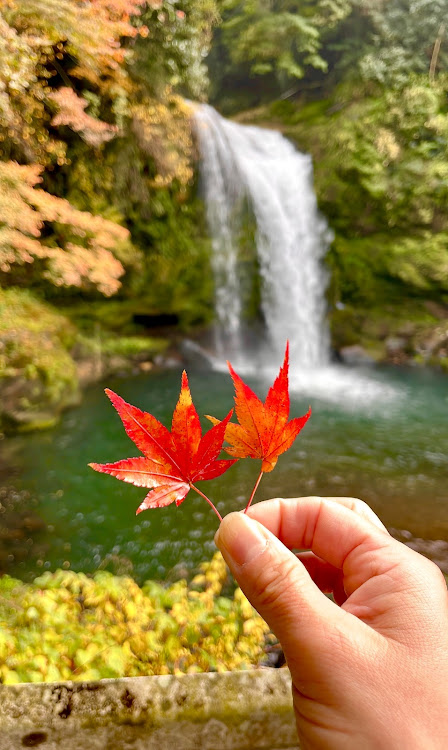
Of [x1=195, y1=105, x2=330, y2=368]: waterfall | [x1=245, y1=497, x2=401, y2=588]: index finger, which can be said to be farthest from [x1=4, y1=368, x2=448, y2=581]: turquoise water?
[x1=195, y1=105, x2=330, y2=368]: waterfall

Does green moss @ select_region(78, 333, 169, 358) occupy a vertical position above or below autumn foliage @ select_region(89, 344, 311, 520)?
below

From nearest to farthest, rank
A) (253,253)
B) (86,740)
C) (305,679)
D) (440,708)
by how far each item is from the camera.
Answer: (440,708)
(305,679)
(86,740)
(253,253)

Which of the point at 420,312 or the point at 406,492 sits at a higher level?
the point at 420,312

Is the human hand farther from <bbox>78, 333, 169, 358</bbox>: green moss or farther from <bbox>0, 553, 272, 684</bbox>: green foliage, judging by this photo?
<bbox>78, 333, 169, 358</bbox>: green moss

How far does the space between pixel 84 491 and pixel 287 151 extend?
12.5 meters

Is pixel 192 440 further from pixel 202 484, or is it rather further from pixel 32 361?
pixel 32 361

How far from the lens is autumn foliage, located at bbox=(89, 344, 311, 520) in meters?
0.95

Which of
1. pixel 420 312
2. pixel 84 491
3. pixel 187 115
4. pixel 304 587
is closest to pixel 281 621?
pixel 304 587

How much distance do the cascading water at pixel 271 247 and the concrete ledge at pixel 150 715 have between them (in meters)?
10.1

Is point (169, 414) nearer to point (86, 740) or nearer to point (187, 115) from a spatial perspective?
point (86, 740)

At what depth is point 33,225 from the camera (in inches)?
248

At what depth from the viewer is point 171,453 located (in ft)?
3.37

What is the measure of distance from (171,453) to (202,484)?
4.73m

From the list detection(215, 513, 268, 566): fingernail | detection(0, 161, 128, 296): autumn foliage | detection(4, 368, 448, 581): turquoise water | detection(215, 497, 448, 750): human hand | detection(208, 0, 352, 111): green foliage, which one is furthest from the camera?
detection(208, 0, 352, 111): green foliage
